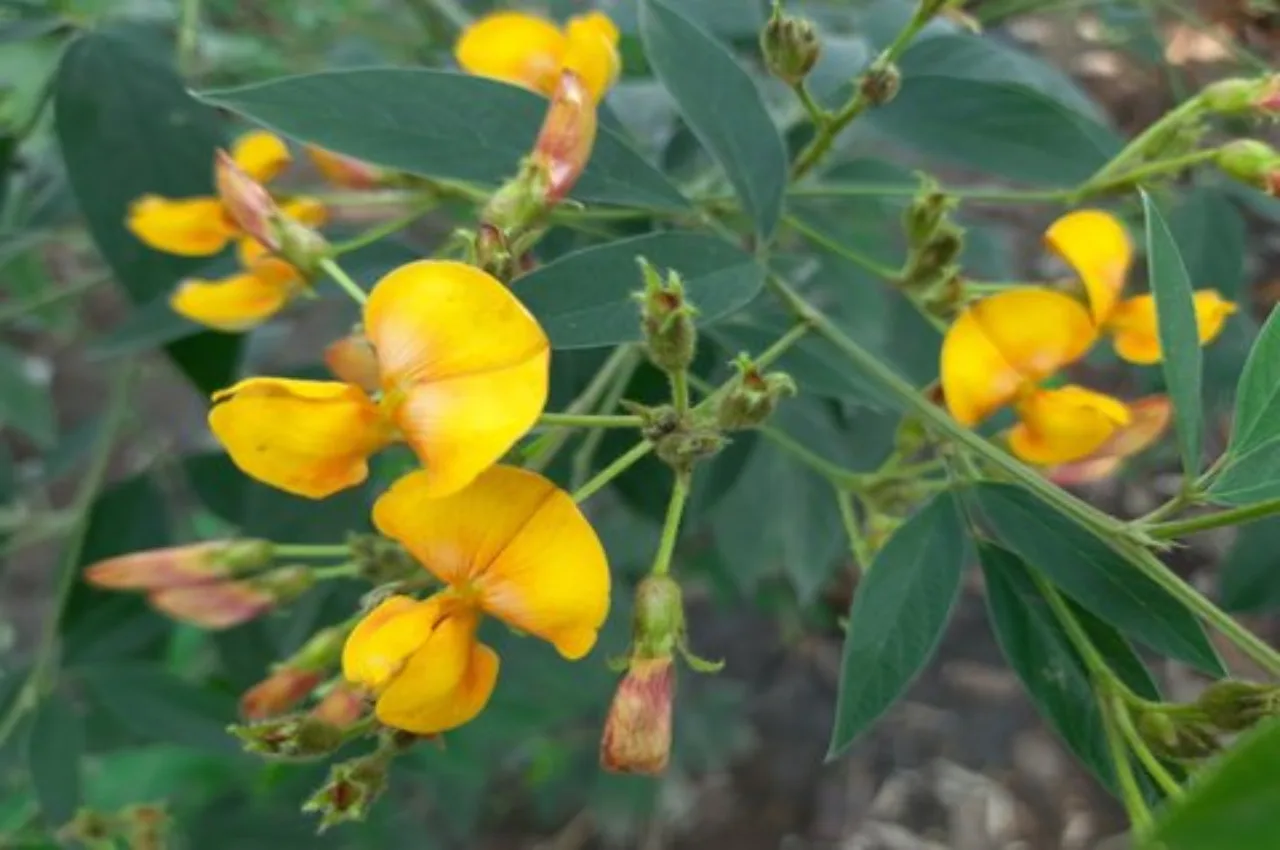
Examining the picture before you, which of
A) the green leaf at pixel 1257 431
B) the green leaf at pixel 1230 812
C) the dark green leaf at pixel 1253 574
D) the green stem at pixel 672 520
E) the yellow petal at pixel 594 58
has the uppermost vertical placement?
the green leaf at pixel 1230 812

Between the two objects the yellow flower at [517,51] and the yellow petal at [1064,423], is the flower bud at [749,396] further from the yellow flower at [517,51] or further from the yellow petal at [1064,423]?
the yellow flower at [517,51]

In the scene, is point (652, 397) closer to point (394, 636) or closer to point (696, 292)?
point (696, 292)

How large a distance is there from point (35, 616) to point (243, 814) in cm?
105

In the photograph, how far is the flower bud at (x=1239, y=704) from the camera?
21.7 inches

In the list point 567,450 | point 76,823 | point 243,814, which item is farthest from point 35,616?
point 567,450

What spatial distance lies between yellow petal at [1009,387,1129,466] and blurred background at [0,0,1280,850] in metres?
0.22

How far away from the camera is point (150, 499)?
1.20 metres

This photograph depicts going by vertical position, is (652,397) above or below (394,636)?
below

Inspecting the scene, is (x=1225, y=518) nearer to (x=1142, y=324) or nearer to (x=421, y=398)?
(x=1142, y=324)

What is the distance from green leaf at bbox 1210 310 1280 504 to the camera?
0.56 metres

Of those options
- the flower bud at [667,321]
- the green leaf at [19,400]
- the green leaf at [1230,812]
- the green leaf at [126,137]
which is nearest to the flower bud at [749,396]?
the flower bud at [667,321]

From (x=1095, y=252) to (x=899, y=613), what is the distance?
21cm

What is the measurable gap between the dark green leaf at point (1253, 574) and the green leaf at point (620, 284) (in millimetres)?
362

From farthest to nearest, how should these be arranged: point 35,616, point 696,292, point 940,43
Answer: point 35,616
point 940,43
point 696,292
